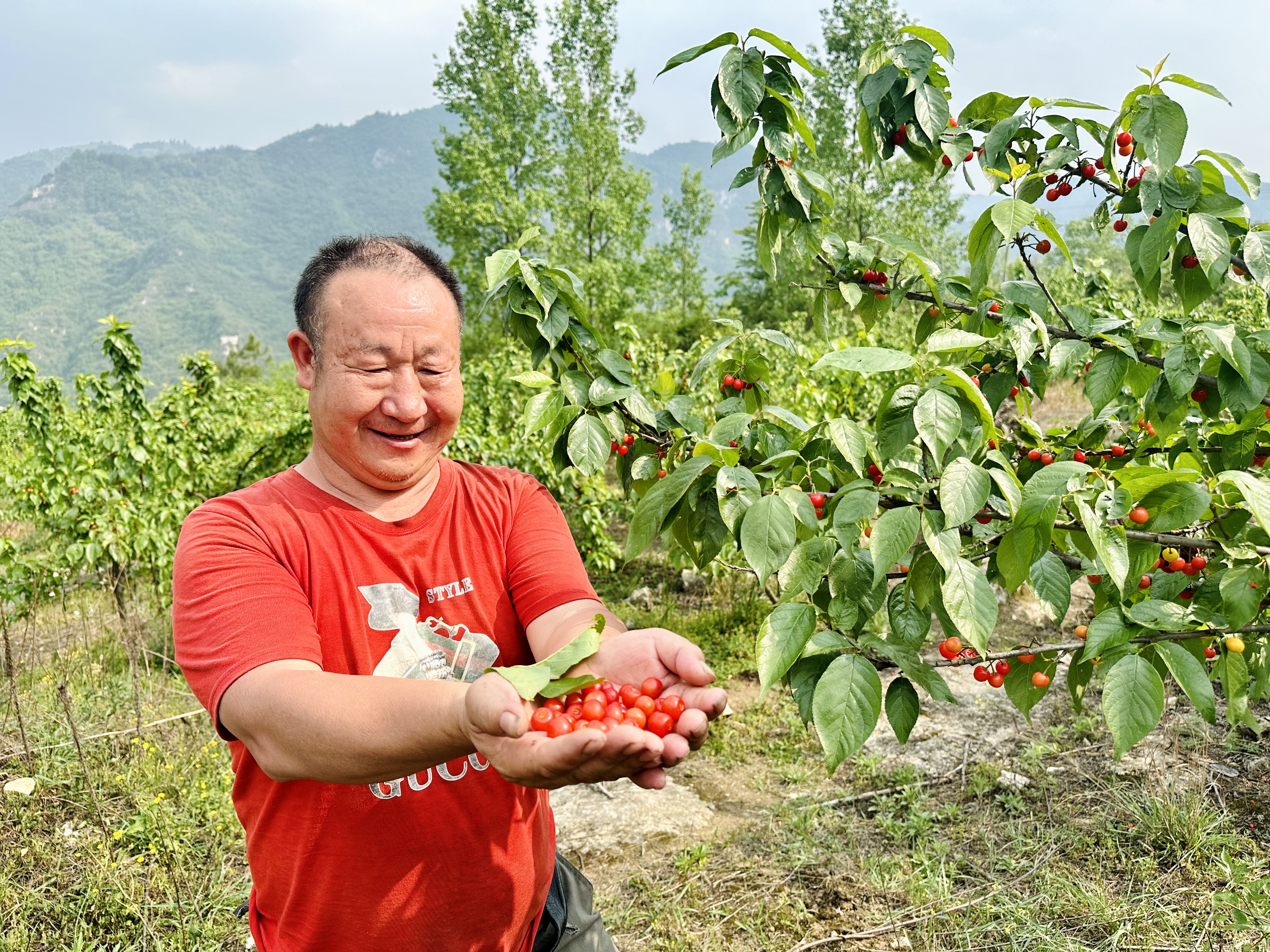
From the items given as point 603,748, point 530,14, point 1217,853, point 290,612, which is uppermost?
point 530,14

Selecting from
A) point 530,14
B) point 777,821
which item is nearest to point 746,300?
point 530,14

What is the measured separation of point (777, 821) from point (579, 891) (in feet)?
5.98

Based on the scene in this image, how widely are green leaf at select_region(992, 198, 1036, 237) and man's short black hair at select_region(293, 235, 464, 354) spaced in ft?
3.23

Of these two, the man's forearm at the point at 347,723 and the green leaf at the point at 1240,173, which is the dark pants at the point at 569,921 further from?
the green leaf at the point at 1240,173

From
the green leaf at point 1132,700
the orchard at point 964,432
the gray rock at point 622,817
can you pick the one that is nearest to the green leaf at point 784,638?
the orchard at point 964,432

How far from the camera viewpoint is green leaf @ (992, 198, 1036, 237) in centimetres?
129

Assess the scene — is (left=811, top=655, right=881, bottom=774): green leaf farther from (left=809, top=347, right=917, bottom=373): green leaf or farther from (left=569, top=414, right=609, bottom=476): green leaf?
(left=569, top=414, right=609, bottom=476): green leaf

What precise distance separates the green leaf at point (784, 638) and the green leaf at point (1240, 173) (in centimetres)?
120

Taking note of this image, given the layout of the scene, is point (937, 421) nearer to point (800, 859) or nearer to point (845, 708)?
point (845, 708)

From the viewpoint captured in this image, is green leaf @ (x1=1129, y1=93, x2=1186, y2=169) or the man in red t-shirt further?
green leaf @ (x1=1129, y1=93, x2=1186, y2=169)

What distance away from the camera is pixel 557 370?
6.29ft

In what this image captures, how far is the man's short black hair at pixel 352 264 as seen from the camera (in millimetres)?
1403

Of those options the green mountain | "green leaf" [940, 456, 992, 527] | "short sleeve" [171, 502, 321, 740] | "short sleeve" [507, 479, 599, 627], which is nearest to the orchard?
"green leaf" [940, 456, 992, 527]

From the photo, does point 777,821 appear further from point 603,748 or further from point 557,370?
point 603,748
